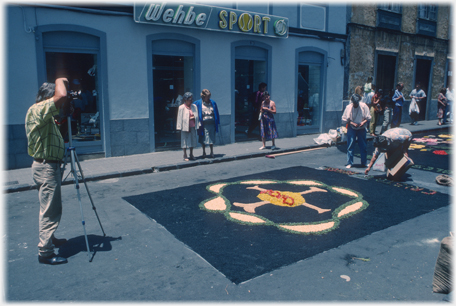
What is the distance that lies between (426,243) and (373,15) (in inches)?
590

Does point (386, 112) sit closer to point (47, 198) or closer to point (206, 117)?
point (206, 117)

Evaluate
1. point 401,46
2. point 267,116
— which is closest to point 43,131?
point 267,116

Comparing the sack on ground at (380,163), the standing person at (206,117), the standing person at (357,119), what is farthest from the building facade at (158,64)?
the sack on ground at (380,163)

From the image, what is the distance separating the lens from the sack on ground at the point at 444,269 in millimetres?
3318

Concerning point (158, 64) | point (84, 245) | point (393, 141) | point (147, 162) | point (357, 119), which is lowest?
point (84, 245)

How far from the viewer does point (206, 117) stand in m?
9.98

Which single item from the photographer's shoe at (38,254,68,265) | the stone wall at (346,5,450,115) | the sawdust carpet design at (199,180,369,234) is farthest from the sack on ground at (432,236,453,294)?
the stone wall at (346,5,450,115)

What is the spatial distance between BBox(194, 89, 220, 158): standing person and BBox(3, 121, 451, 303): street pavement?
3.73 meters

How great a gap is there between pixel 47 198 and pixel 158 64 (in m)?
7.84

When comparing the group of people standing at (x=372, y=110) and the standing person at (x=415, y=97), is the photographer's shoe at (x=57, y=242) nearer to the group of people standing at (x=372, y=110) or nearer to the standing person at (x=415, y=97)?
the group of people standing at (x=372, y=110)

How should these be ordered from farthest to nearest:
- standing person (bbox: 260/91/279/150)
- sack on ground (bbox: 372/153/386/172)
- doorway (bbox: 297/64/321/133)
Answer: doorway (bbox: 297/64/321/133)
standing person (bbox: 260/91/279/150)
sack on ground (bbox: 372/153/386/172)

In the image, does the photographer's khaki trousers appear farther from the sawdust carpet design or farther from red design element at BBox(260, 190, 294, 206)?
red design element at BBox(260, 190, 294, 206)

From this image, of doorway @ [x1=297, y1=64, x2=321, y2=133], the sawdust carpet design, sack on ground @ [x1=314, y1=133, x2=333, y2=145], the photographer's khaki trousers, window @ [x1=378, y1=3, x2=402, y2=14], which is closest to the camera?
the photographer's khaki trousers

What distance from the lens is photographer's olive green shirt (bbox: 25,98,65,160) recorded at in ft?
13.7
